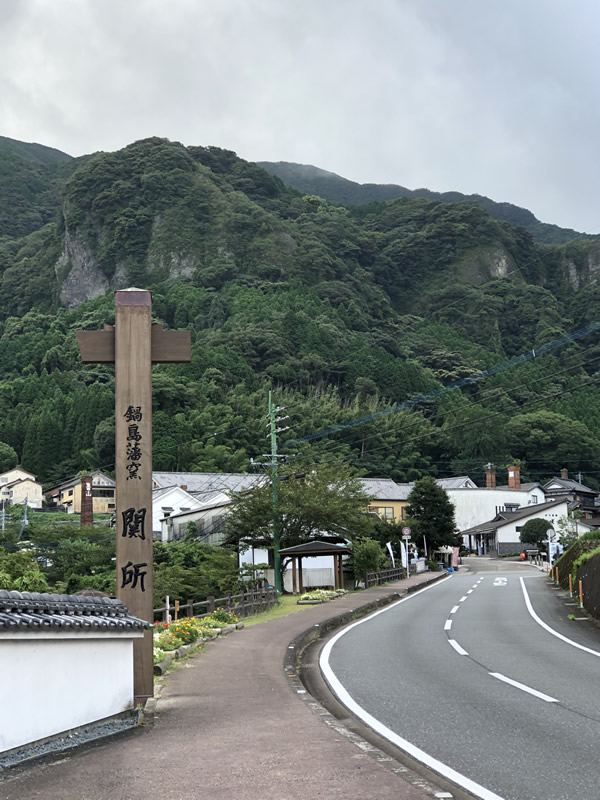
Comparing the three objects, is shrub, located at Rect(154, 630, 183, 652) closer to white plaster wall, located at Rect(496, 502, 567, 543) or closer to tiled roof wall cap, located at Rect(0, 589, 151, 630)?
tiled roof wall cap, located at Rect(0, 589, 151, 630)

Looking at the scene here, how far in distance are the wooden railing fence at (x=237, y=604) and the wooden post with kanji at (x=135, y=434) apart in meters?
10.9

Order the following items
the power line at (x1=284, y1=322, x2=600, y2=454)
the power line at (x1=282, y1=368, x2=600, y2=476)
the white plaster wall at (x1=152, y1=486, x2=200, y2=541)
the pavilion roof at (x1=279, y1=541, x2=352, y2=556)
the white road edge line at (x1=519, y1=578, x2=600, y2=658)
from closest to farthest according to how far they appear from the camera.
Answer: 1. the white road edge line at (x1=519, y1=578, x2=600, y2=658)
2. the pavilion roof at (x1=279, y1=541, x2=352, y2=556)
3. the white plaster wall at (x1=152, y1=486, x2=200, y2=541)
4. the power line at (x1=284, y1=322, x2=600, y2=454)
5. the power line at (x1=282, y1=368, x2=600, y2=476)

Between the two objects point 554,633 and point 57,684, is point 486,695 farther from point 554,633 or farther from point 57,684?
point 554,633

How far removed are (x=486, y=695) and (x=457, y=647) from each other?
5.70 m

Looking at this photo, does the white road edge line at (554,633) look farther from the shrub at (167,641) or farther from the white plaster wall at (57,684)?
the white plaster wall at (57,684)

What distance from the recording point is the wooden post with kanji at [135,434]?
9688 mm

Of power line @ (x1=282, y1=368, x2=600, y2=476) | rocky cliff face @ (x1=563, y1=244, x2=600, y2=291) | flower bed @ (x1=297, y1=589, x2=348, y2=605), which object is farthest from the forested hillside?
flower bed @ (x1=297, y1=589, x2=348, y2=605)

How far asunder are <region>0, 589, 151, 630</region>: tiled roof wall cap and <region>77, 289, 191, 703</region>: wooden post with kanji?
633 millimetres

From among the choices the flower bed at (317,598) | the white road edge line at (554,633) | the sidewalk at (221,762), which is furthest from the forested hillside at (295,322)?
the sidewalk at (221,762)

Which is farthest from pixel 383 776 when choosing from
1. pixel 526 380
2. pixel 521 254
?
pixel 521 254

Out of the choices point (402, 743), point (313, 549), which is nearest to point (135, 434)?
point (402, 743)

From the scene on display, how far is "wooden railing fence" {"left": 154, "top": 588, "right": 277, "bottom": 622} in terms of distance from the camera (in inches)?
823

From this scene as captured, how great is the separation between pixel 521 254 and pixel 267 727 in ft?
600

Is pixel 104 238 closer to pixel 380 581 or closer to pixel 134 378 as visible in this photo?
pixel 380 581
